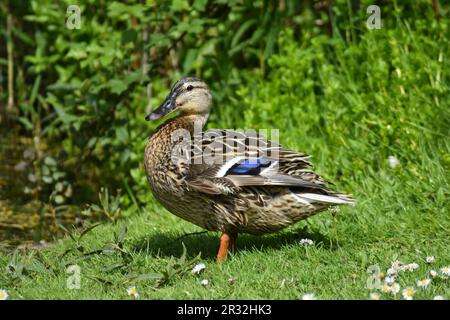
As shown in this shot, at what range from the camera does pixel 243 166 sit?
5141 mm

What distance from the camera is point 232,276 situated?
4887mm

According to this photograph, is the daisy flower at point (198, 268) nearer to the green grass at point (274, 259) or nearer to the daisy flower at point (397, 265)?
the green grass at point (274, 259)

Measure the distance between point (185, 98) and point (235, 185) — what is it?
1.05m

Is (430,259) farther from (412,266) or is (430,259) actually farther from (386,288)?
(386,288)

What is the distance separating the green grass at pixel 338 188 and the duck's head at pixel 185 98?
0.87m

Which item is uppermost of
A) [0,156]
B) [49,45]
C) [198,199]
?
[49,45]

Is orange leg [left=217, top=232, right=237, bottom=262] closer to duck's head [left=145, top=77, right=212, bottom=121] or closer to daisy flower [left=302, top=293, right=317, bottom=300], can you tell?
daisy flower [left=302, top=293, right=317, bottom=300]

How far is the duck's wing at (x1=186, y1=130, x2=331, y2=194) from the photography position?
508 cm

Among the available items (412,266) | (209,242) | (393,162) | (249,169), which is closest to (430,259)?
(412,266)

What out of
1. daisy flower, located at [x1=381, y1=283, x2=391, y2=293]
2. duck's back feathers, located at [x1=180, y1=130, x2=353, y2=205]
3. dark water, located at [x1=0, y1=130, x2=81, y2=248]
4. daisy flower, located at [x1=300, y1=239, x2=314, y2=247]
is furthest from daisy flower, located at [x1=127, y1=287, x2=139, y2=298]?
dark water, located at [x1=0, y1=130, x2=81, y2=248]

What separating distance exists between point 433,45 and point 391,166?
130 cm

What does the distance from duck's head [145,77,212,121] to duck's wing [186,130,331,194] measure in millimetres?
567

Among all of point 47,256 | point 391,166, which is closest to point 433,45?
point 391,166
